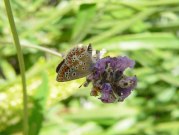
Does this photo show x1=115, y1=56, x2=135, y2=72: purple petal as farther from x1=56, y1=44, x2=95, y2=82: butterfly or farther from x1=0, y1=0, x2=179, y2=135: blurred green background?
x1=0, y1=0, x2=179, y2=135: blurred green background

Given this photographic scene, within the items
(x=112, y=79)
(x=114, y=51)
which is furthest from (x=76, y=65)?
(x=114, y=51)

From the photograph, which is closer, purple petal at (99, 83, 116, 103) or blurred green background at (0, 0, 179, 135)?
purple petal at (99, 83, 116, 103)

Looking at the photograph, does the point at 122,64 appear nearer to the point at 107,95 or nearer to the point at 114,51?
the point at 107,95

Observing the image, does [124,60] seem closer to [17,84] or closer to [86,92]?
[17,84]

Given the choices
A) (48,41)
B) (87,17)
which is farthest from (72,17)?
(87,17)

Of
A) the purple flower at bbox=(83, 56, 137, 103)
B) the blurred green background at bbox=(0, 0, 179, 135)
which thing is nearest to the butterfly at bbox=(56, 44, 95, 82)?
the purple flower at bbox=(83, 56, 137, 103)

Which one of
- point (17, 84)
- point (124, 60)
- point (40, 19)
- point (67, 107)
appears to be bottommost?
point (124, 60)

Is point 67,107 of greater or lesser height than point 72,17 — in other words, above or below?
below
